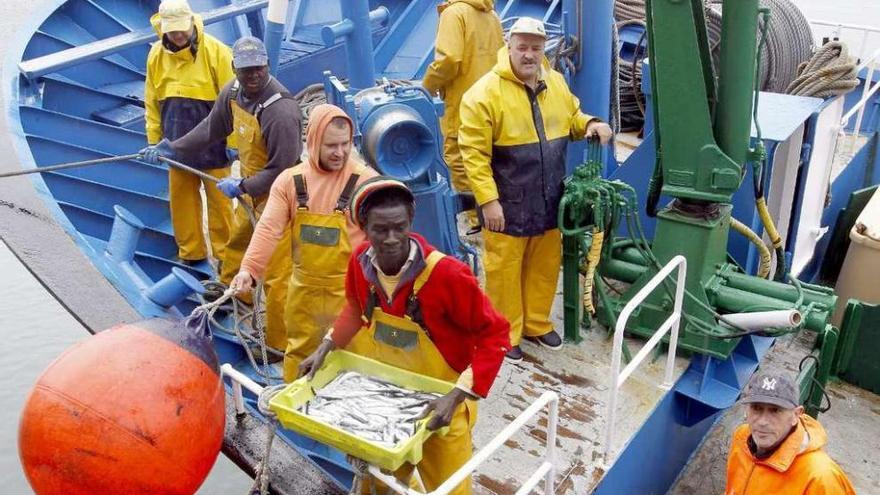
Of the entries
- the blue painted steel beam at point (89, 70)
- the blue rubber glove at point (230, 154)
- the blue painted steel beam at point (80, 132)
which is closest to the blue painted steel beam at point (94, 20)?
the blue painted steel beam at point (89, 70)

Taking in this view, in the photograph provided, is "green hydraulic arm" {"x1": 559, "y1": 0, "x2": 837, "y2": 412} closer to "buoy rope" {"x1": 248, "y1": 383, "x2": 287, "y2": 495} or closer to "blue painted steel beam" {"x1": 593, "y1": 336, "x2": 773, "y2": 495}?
"blue painted steel beam" {"x1": 593, "y1": 336, "x2": 773, "y2": 495}

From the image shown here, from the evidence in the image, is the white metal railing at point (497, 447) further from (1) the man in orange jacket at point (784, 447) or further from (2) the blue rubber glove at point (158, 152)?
(2) the blue rubber glove at point (158, 152)

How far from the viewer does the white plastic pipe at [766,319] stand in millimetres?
4074

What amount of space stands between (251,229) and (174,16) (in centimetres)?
150

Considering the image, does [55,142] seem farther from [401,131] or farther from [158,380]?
[158,380]

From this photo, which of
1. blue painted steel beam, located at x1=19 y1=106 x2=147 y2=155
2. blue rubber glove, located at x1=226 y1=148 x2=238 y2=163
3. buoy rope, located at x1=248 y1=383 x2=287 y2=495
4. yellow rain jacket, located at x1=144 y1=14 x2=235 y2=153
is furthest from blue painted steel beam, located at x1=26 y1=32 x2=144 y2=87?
buoy rope, located at x1=248 y1=383 x2=287 y2=495

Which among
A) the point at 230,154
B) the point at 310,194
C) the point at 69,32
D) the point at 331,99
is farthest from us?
the point at 69,32

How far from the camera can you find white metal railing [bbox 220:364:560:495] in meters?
2.58

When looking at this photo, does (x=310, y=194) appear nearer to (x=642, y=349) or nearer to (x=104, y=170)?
(x=642, y=349)

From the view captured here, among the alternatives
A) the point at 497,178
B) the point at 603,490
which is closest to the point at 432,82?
the point at 497,178

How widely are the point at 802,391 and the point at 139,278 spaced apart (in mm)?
4424

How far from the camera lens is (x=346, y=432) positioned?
2.58 metres

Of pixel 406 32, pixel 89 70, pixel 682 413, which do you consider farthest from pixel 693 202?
pixel 89 70

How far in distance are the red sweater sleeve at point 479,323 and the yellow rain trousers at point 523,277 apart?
5.48 feet
